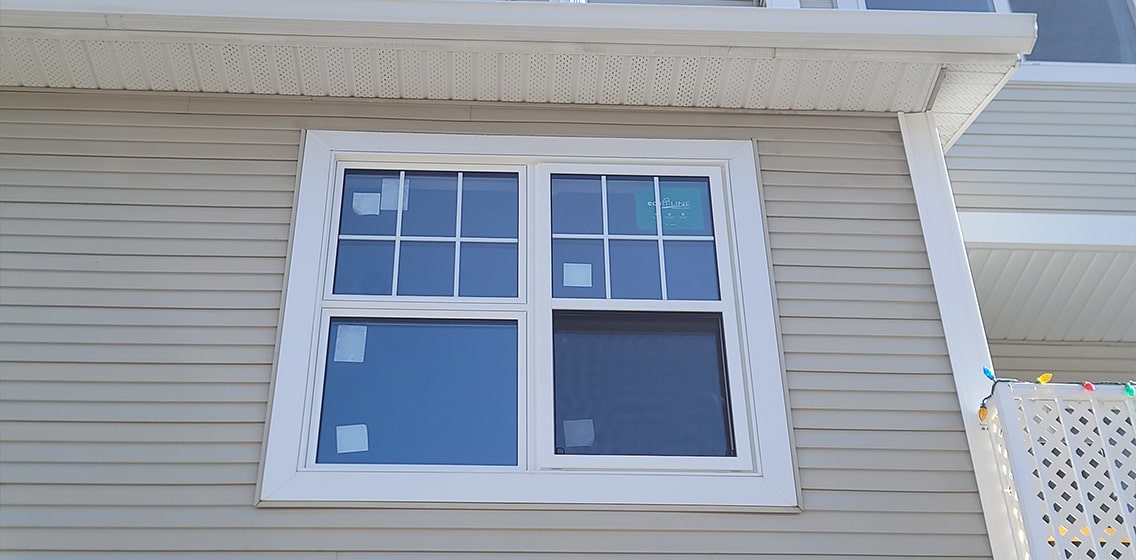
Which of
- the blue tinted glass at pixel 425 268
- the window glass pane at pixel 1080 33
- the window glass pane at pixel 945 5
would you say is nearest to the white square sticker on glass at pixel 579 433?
the blue tinted glass at pixel 425 268

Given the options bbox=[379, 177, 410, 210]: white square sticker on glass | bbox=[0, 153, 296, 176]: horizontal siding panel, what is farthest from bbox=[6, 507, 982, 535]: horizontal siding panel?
bbox=[0, 153, 296, 176]: horizontal siding panel

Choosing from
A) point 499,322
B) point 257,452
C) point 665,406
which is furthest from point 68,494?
point 665,406

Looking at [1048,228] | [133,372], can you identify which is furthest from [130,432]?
[1048,228]

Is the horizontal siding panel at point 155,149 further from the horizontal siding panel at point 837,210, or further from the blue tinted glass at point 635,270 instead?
the horizontal siding panel at point 837,210

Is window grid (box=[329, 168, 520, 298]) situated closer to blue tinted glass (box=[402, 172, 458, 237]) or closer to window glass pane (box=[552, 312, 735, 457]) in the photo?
blue tinted glass (box=[402, 172, 458, 237])

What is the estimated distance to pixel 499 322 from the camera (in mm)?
3736

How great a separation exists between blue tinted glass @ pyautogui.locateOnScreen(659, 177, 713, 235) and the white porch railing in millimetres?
1259

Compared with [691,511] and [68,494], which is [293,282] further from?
[691,511]

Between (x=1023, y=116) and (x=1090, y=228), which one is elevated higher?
(x=1023, y=116)

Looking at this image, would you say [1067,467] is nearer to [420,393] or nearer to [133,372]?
[420,393]

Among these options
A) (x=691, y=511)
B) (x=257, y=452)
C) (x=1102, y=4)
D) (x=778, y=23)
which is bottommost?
(x=691, y=511)

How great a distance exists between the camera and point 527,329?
3711mm

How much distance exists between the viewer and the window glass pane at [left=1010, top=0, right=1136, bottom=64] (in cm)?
555

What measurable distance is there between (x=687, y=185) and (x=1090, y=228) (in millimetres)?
2334
